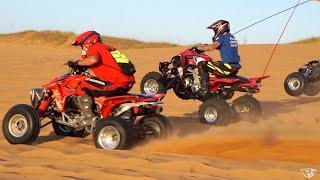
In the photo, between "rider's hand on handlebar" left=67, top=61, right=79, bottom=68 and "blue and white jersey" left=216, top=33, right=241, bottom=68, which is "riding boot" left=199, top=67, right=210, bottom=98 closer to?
"blue and white jersey" left=216, top=33, right=241, bottom=68

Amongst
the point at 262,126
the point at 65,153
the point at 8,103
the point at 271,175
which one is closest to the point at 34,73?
the point at 8,103

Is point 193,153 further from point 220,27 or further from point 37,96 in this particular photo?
point 220,27

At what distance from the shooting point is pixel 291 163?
652cm

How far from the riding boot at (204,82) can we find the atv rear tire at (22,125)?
4114 mm

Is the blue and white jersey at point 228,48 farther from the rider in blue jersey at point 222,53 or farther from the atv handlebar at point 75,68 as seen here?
the atv handlebar at point 75,68

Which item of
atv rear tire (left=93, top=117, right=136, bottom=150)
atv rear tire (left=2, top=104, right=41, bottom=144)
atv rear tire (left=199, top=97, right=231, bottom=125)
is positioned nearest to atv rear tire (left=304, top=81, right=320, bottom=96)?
atv rear tire (left=199, top=97, right=231, bottom=125)

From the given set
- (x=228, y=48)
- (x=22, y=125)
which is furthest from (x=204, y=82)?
(x=22, y=125)

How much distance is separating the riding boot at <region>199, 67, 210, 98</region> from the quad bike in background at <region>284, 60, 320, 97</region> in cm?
534

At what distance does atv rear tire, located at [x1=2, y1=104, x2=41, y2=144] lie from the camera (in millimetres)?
7969

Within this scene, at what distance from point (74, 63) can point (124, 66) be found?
26.8 inches

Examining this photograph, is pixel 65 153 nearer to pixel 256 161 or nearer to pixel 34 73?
pixel 256 161

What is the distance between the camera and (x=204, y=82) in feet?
37.3

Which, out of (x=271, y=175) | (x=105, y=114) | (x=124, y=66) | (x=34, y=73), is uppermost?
(x=34, y=73)

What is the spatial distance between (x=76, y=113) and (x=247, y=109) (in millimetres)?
4301
